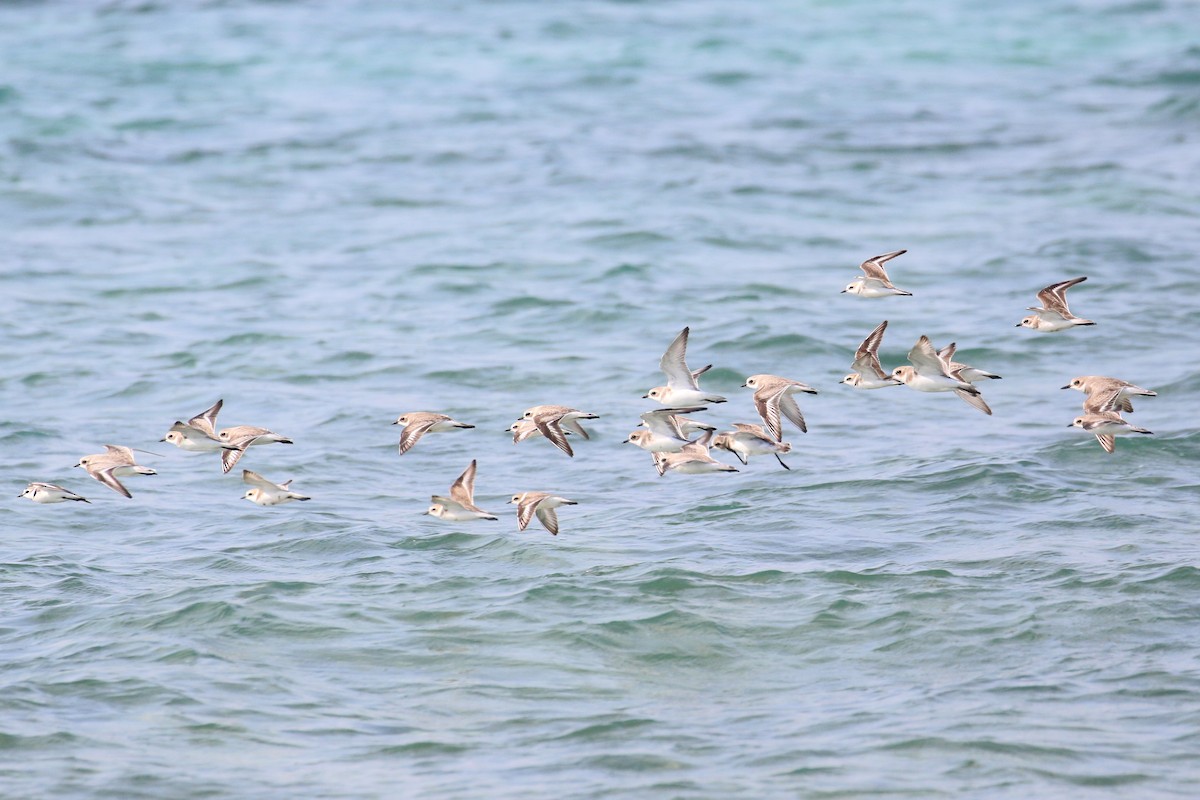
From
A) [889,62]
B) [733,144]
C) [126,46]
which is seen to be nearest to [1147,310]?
[733,144]

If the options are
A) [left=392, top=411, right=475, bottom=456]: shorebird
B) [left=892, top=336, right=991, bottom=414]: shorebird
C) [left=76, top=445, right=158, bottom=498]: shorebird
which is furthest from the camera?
[left=892, top=336, right=991, bottom=414]: shorebird

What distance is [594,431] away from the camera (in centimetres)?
1658

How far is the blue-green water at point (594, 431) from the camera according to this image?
10336mm

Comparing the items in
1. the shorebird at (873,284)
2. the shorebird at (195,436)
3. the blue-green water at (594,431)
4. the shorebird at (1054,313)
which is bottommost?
the blue-green water at (594,431)

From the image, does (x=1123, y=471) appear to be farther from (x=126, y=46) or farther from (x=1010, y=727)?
(x=126, y=46)

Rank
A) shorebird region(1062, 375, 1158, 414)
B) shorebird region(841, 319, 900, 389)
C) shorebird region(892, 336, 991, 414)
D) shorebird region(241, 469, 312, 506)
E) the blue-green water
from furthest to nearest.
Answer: shorebird region(241, 469, 312, 506)
shorebird region(1062, 375, 1158, 414)
shorebird region(892, 336, 991, 414)
shorebird region(841, 319, 900, 389)
the blue-green water

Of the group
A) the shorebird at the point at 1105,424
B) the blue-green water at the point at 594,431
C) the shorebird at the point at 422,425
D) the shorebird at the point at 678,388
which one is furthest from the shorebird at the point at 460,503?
the shorebird at the point at 1105,424

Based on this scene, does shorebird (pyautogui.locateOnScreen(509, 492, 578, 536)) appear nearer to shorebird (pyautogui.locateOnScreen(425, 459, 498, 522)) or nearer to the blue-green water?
shorebird (pyautogui.locateOnScreen(425, 459, 498, 522))

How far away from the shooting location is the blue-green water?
10336 millimetres

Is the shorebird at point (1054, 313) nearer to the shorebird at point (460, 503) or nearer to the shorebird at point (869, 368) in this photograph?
the shorebird at point (869, 368)

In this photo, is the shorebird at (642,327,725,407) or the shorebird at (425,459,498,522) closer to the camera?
the shorebird at (425,459,498,522)

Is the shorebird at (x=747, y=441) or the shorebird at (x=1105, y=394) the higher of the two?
the shorebird at (x=1105, y=394)

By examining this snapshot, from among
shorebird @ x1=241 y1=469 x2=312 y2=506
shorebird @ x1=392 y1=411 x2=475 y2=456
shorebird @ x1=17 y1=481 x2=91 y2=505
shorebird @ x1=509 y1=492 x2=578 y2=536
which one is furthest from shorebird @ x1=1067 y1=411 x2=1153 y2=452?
shorebird @ x1=17 y1=481 x2=91 y2=505

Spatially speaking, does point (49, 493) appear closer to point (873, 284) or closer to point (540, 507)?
point (540, 507)
